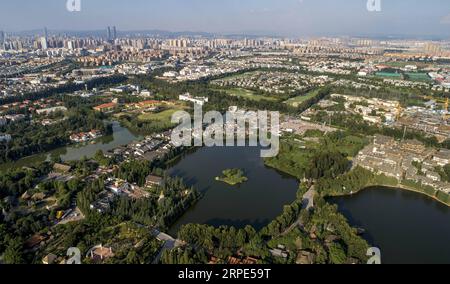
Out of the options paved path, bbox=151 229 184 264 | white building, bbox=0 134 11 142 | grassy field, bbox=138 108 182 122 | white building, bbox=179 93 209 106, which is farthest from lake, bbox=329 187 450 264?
white building, bbox=0 134 11 142

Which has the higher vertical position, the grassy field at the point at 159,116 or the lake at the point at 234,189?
the grassy field at the point at 159,116

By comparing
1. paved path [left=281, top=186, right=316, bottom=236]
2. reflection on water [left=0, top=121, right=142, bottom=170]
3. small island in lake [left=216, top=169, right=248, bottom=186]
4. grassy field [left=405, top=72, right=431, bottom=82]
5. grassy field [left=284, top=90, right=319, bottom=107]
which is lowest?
paved path [left=281, top=186, right=316, bottom=236]

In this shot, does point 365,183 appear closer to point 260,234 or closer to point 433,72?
point 260,234

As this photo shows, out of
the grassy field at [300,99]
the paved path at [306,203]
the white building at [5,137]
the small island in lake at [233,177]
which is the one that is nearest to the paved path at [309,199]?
the paved path at [306,203]

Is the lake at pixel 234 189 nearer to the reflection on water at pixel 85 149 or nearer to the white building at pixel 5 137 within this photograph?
the reflection on water at pixel 85 149

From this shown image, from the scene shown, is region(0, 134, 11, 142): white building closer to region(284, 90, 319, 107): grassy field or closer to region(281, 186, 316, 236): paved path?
region(281, 186, 316, 236): paved path
